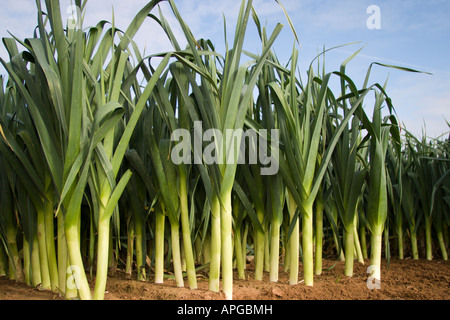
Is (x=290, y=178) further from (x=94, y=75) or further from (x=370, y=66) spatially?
(x=94, y=75)

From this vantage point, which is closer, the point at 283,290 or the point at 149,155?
the point at 283,290

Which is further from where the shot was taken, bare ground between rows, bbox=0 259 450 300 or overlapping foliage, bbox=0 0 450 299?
bare ground between rows, bbox=0 259 450 300

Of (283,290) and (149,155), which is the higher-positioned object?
(149,155)

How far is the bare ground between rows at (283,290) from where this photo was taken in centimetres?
126

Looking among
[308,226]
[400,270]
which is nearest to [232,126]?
[308,226]

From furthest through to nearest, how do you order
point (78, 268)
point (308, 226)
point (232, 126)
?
point (308, 226) < point (232, 126) < point (78, 268)

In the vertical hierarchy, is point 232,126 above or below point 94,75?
below

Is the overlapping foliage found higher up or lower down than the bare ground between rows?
higher up

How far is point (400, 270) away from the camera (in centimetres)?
202

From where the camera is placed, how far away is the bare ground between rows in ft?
4.14

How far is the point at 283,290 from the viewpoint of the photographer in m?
1.34

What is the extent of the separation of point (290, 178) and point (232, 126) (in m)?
0.35

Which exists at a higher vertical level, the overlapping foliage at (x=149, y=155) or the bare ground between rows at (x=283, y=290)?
the overlapping foliage at (x=149, y=155)

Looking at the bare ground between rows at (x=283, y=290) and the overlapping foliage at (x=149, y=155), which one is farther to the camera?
the bare ground between rows at (x=283, y=290)
